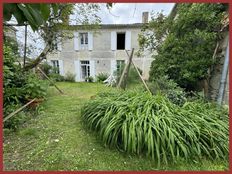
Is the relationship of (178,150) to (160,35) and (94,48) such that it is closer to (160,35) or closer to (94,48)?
(160,35)

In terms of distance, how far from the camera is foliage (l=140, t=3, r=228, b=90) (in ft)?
14.7

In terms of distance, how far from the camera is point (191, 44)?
5.02 metres

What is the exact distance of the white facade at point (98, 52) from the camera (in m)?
12.6

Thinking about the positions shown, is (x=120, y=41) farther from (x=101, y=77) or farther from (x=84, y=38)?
(x=101, y=77)

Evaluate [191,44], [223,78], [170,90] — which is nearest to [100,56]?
[191,44]

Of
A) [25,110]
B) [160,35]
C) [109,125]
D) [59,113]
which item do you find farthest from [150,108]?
[160,35]

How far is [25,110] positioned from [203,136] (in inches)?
146

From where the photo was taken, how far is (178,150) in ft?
6.93

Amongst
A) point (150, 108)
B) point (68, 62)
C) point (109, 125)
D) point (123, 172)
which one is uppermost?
point (68, 62)

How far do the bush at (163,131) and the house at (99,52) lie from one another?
994 centimetres

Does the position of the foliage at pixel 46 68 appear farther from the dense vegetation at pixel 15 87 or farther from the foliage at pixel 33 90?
the foliage at pixel 33 90

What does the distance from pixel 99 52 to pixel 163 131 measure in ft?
37.8

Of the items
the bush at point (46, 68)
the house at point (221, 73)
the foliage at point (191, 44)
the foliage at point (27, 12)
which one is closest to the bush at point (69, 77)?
the bush at point (46, 68)

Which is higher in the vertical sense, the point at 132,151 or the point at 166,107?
the point at 166,107
